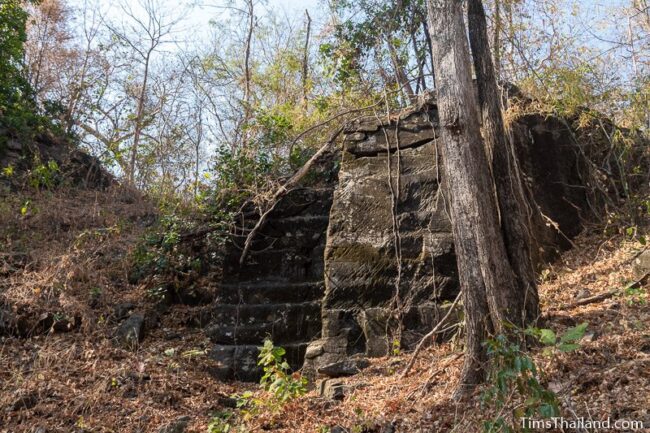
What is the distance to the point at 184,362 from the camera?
7.14 m

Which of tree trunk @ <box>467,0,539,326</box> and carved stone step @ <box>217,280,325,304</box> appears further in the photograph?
carved stone step @ <box>217,280,325,304</box>

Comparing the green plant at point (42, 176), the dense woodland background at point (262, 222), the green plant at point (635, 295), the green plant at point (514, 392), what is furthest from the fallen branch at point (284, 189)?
the green plant at point (514, 392)

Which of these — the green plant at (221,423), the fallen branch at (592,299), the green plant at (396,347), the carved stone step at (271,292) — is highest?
the carved stone step at (271,292)

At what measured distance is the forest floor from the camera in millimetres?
4809

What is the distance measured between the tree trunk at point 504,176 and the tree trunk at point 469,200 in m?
0.15

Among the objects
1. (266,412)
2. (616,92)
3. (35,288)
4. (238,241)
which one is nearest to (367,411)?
(266,412)

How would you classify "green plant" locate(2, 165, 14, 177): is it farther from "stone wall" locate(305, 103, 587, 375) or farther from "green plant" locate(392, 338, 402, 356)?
"green plant" locate(392, 338, 402, 356)

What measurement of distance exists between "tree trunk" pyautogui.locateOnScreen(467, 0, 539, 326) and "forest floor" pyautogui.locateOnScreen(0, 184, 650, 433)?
1.94ft

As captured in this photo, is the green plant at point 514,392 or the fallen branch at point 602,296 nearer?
the green plant at point 514,392

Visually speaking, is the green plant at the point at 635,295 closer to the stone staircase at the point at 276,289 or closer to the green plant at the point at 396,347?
the green plant at the point at 396,347

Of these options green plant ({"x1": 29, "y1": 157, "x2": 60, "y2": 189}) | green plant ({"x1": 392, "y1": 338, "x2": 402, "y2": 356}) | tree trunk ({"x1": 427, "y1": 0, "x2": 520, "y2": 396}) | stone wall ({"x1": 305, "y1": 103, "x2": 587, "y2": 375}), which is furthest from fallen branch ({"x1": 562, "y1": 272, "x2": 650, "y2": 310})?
green plant ({"x1": 29, "y1": 157, "x2": 60, "y2": 189})

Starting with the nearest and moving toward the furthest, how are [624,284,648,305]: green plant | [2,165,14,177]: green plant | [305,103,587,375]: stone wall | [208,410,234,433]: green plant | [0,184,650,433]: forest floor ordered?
[0,184,650,433]: forest floor → [208,410,234,433]: green plant → [624,284,648,305]: green plant → [305,103,587,375]: stone wall → [2,165,14,177]: green plant

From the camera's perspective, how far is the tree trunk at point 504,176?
5367mm

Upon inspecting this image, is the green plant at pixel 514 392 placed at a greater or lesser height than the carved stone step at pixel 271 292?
lesser
